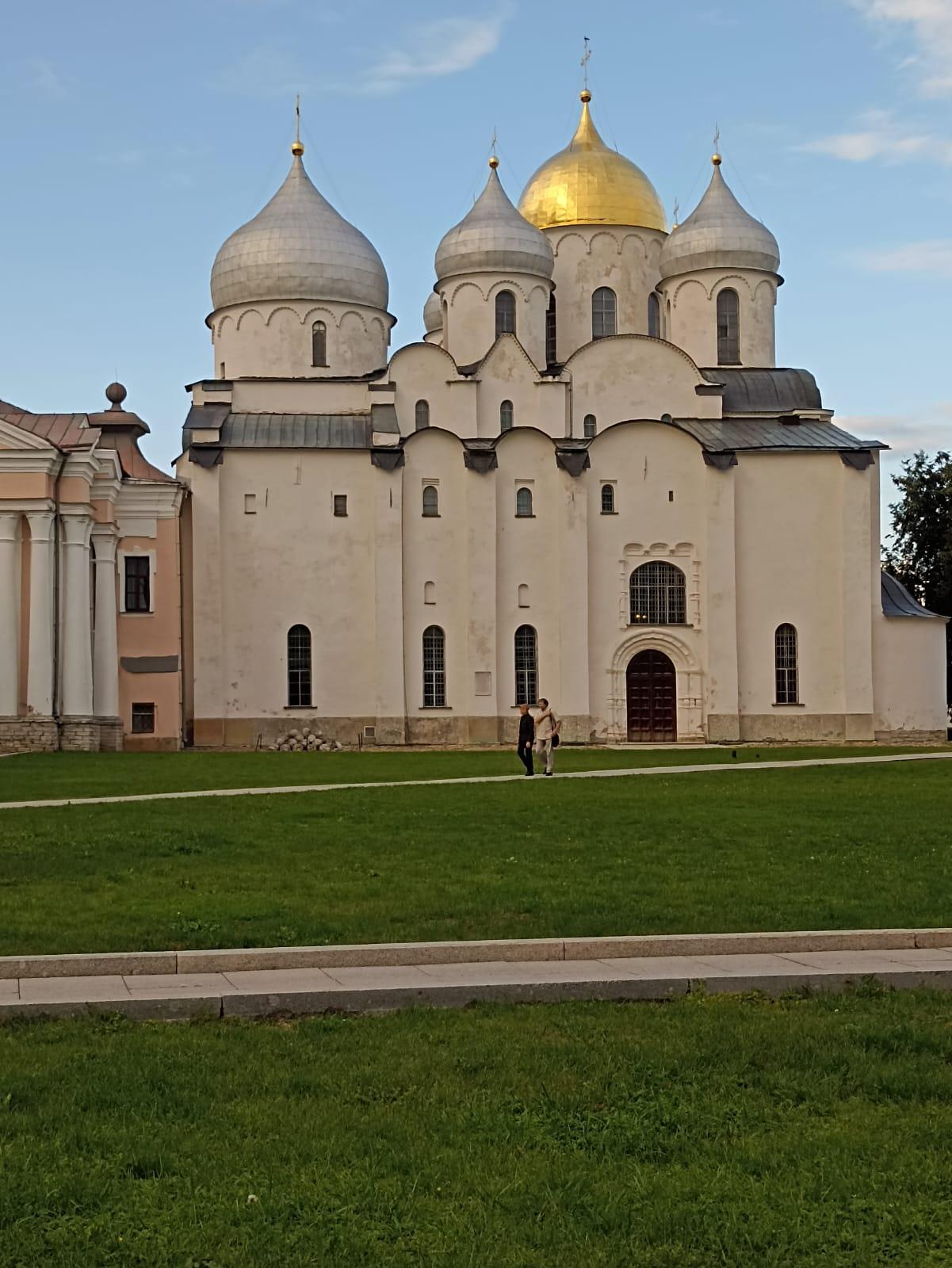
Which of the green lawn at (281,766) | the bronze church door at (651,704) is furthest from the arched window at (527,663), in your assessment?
the green lawn at (281,766)

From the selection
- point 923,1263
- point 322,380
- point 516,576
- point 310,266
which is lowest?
point 923,1263

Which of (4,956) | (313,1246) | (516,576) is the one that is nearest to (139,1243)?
(313,1246)

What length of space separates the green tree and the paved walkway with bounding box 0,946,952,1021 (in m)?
50.1

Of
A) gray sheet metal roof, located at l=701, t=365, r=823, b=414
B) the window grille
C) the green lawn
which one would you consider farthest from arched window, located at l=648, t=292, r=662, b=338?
the window grille

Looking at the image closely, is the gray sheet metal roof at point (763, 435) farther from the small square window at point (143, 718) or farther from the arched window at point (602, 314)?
the small square window at point (143, 718)

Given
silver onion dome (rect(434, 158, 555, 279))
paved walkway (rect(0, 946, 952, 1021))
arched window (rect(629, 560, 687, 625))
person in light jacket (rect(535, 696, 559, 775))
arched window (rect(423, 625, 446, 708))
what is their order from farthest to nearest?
1. silver onion dome (rect(434, 158, 555, 279))
2. arched window (rect(629, 560, 687, 625))
3. arched window (rect(423, 625, 446, 708))
4. person in light jacket (rect(535, 696, 559, 775))
5. paved walkway (rect(0, 946, 952, 1021))

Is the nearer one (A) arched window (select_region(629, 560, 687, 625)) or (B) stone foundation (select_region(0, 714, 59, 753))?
(B) stone foundation (select_region(0, 714, 59, 753))

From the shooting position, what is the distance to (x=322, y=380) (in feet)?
172

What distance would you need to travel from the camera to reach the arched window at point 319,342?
5350cm

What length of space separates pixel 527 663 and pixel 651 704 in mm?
3960

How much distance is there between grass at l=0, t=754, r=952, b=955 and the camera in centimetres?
1276

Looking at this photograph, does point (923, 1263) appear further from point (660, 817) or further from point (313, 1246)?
point (660, 817)

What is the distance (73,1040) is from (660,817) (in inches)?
513

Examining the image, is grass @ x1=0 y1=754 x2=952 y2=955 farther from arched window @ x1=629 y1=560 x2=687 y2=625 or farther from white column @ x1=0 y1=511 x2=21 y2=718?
arched window @ x1=629 y1=560 x2=687 y2=625
